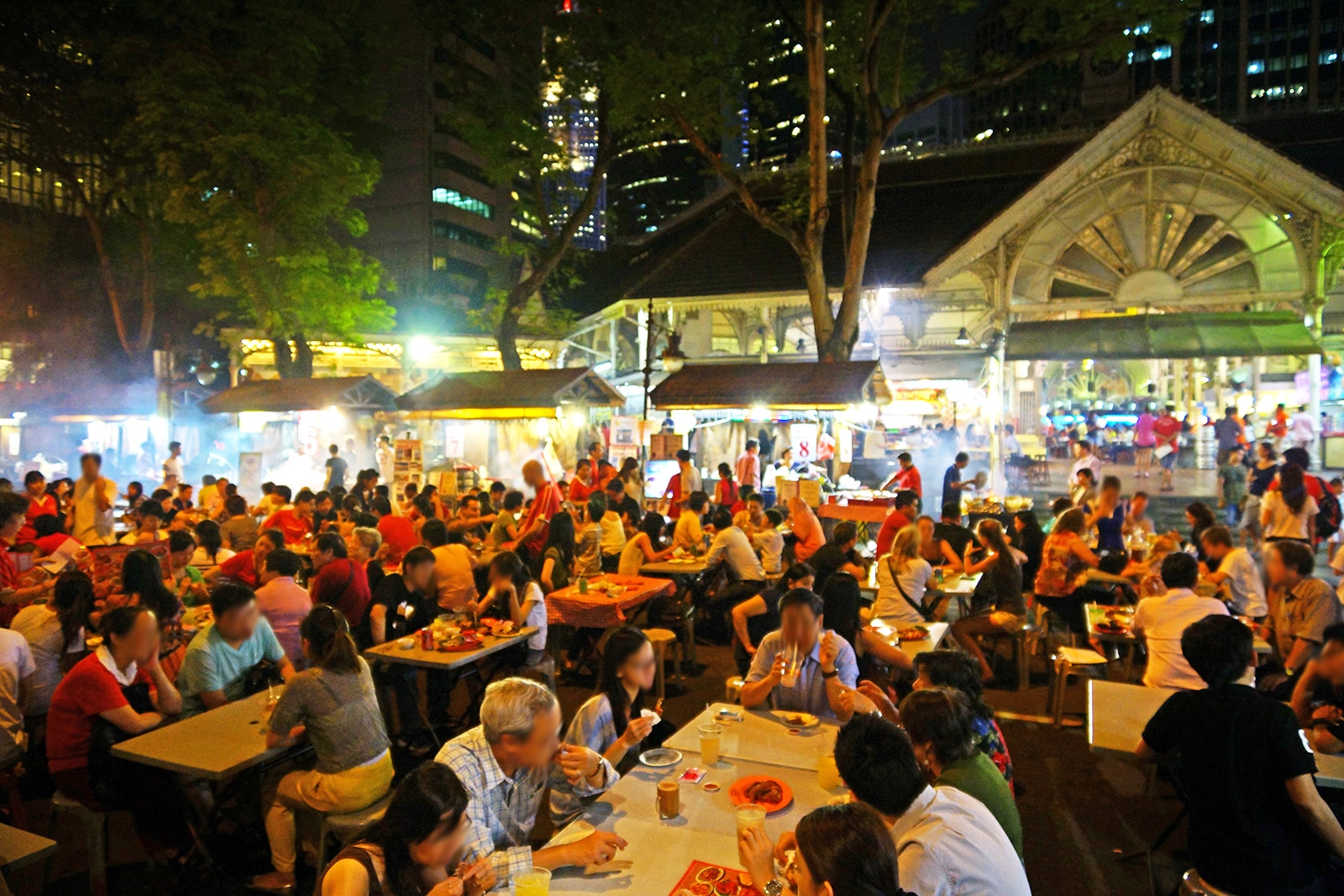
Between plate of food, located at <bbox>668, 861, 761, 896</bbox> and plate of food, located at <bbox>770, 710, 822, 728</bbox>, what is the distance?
1.54 metres

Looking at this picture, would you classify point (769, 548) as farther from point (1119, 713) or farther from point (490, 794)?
point (490, 794)

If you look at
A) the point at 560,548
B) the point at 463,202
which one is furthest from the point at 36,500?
the point at 463,202

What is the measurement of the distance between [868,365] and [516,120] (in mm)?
11094

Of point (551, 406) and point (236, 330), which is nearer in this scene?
point (551, 406)

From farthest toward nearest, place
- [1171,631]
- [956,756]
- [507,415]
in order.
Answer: [507,415], [1171,631], [956,756]

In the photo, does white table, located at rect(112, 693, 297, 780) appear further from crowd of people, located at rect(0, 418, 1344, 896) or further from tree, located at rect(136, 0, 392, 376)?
tree, located at rect(136, 0, 392, 376)

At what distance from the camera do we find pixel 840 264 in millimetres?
18703

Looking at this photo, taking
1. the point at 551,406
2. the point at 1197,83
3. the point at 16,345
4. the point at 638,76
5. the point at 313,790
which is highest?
the point at 1197,83

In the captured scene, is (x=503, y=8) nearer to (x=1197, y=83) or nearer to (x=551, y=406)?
(x=551, y=406)

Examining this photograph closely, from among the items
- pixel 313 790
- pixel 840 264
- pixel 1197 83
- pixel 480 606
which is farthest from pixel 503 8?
pixel 1197 83

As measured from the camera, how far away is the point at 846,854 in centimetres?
202

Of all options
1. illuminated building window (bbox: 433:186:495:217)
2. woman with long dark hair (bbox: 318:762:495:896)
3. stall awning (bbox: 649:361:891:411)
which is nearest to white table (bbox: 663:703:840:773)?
woman with long dark hair (bbox: 318:762:495:896)

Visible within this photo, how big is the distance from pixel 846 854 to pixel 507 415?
13.9 m

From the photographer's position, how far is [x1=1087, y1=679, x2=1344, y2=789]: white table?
3.83 metres
